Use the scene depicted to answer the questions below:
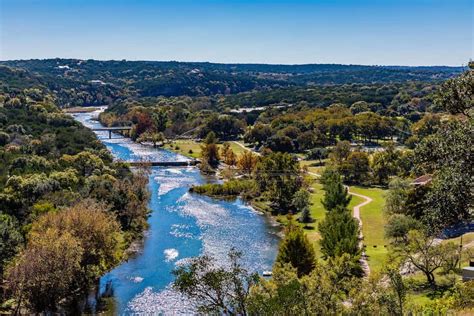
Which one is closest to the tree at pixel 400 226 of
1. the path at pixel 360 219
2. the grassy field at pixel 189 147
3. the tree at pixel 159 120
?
the path at pixel 360 219

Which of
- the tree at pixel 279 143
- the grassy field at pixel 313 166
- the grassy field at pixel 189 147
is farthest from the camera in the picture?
the grassy field at pixel 189 147

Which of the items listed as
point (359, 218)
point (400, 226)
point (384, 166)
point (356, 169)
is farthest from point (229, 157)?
point (400, 226)

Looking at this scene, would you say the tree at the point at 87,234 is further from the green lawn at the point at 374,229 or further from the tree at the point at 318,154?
the tree at the point at 318,154

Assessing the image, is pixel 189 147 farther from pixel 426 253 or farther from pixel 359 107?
pixel 426 253

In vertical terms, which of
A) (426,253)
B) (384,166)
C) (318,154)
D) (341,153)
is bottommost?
(318,154)

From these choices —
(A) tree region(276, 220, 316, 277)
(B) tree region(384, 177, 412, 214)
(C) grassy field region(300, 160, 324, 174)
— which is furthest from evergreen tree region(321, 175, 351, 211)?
(C) grassy field region(300, 160, 324, 174)

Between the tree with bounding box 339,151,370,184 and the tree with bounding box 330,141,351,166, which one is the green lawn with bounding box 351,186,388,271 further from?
the tree with bounding box 330,141,351,166
